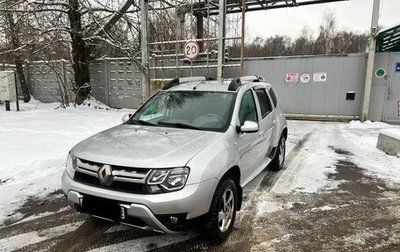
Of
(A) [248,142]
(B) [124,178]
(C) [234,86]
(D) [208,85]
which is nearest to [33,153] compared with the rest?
(D) [208,85]

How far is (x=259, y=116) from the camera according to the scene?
4.76 metres

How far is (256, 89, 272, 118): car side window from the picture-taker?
16.6 ft

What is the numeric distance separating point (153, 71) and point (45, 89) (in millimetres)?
A: 6919

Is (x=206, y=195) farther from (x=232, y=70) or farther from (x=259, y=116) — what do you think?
(x=232, y=70)

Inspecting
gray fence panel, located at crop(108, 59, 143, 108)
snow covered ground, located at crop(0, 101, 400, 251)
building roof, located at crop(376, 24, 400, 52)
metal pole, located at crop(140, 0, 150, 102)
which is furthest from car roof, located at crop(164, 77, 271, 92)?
gray fence panel, located at crop(108, 59, 143, 108)

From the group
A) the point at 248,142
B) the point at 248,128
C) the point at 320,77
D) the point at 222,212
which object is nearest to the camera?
the point at 222,212

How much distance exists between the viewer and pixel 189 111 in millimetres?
4211

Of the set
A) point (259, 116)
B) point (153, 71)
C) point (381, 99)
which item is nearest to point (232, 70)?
point (153, 71)

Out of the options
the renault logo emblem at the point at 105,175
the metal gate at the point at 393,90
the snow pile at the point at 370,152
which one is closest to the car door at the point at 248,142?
the renault logo emblem at the point at 105,175

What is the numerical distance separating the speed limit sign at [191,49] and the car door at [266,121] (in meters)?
7.72

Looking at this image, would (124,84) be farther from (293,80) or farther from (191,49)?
(293,80)

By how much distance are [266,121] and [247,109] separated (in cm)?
73

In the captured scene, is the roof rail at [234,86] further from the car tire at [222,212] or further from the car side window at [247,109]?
the car tire at [222,212]

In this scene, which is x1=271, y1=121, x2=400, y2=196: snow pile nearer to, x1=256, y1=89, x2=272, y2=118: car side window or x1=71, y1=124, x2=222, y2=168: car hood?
x1=256, y1=89, x2=272, y2=118: car side window
